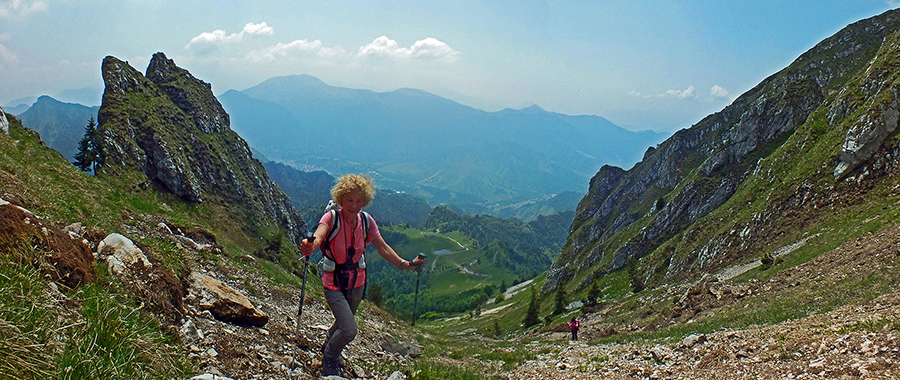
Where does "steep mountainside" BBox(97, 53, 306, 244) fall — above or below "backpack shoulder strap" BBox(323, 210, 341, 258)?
above

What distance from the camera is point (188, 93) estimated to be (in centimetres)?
11719

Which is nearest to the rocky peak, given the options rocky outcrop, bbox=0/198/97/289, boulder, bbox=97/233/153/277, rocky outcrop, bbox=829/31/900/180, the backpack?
boulder, bbox=97/233/153/277

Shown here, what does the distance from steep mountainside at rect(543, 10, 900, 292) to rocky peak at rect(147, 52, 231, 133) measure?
101888 mm

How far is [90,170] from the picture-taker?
202 ft

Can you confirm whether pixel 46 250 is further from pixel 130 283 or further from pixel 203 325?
pixel 203 325

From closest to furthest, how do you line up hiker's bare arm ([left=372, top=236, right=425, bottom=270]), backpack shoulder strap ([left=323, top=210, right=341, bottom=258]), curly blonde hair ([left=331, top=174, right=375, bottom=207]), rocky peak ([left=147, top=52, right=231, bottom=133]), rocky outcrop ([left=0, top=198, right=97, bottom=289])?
rocky outcrop ([left=0, top=198, right=97, bottom=289]), backpack shoulder strap ([left=323, top=210, right=341, bottom=258]), curly blonde hair ([left=331, top=174, right=375, bottom=207]), hiker's bare arm ([left=372, top=236, right=425, bottom=270]), rocky peak ([left=147, top=52, right=231, bottom=133])

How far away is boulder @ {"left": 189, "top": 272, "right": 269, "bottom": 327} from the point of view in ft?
29.4

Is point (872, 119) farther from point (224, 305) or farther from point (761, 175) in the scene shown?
point (224, 305)

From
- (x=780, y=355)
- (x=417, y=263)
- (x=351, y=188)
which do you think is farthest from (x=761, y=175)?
(x=351, y=188)

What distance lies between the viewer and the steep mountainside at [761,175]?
34.8 m

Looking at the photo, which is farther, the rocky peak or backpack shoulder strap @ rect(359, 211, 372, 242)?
the rocky peak

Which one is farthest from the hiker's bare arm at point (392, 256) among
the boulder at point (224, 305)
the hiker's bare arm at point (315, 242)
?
the boulder at point (224, 305)

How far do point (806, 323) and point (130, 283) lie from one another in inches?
600

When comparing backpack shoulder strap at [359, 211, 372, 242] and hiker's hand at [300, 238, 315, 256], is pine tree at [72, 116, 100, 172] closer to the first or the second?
backpack shoulder strap at [359, 211, 372, 242]
